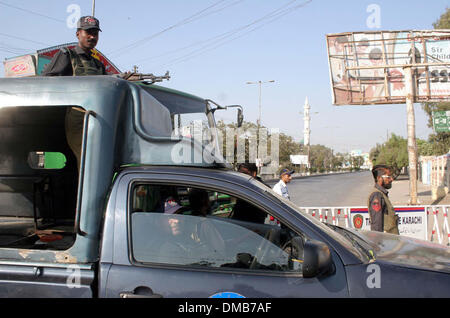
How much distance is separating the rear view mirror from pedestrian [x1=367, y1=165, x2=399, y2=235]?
3.87 meters

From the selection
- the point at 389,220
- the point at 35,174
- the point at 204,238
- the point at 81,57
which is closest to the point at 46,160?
the point at 35,174

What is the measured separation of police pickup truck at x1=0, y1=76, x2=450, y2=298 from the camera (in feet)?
6.79

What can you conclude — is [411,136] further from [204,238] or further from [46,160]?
[204,238]

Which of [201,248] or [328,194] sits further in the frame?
[328,194]

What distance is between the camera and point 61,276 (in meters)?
2.14

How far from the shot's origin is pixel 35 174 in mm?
4168

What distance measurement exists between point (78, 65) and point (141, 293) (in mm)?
2217

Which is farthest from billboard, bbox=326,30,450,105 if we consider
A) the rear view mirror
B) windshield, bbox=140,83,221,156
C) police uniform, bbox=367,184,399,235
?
the rear view mirror

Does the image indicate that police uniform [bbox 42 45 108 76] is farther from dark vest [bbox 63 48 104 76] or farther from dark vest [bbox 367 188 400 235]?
dark vest [bbox 367 188 400 235]

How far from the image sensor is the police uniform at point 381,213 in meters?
4.74

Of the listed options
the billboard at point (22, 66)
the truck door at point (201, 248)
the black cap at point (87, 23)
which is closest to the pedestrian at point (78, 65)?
the black cap at point (87, 23)

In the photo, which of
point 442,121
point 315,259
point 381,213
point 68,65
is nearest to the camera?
point 315,259
